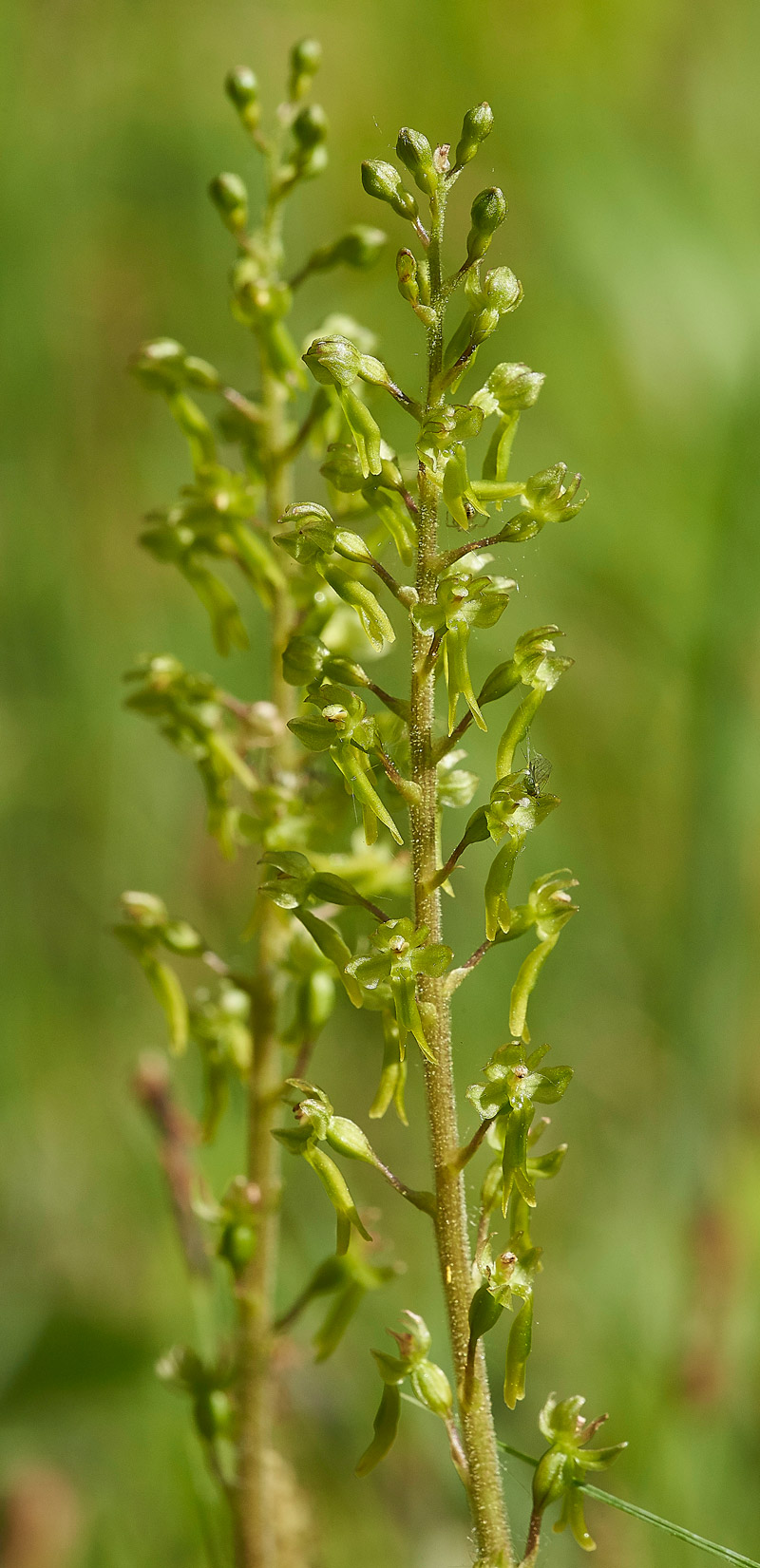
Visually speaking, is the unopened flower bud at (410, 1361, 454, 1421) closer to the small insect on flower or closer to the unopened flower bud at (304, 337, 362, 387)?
the small insect on flower

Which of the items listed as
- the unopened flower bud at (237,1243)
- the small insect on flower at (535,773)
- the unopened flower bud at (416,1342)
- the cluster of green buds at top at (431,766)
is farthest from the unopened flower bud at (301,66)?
the unopened flower bud at (416,1342)

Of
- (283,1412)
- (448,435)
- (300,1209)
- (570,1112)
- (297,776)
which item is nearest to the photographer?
(448,435)

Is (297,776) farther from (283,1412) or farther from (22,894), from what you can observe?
(22,894)

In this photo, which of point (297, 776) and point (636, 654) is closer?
point (297, 776)

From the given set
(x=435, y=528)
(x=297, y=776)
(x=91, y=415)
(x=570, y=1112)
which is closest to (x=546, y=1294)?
(x=570, y=1112)

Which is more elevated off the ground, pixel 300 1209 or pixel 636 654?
pixel 636 654

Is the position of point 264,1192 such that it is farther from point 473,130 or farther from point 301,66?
point 301,66

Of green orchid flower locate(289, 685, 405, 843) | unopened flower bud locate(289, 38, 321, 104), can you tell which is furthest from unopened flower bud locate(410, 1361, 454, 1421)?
unopened flower bud locate(289, 38, 321, 104)

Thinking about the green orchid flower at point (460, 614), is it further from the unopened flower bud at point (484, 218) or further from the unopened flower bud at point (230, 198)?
the unopened flower bud at point (230, 198)
